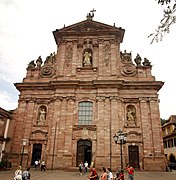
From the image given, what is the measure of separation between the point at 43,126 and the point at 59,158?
162 inches

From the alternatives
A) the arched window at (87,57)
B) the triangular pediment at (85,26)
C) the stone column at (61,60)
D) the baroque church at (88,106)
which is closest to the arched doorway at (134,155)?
the baroque church at (88,106)

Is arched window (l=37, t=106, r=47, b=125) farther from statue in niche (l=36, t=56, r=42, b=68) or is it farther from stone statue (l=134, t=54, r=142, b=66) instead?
stone statue (l=134, t=54, r=142, b=66)

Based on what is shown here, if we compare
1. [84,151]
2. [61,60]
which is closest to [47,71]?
[61,60]

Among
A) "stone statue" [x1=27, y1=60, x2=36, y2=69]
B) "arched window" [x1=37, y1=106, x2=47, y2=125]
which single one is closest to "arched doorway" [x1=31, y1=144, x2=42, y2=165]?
"arched window" [x1=37, y1=106, x2=47, y2=125]

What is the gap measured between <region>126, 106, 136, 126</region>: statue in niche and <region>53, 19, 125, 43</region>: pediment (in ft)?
32.2

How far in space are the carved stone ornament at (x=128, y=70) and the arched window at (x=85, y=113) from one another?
5.59m

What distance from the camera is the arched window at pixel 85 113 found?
76.8 ft

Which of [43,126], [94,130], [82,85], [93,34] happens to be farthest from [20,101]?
[93,34]

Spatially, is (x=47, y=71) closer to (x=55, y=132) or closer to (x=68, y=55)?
(x=68, y=55)

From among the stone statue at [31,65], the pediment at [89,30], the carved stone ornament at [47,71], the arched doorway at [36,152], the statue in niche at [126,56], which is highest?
the pediment at [89,30]

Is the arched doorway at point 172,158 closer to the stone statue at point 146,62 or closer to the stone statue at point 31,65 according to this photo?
the stone statue at point 146,62

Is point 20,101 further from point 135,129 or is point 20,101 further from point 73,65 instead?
point 135,129

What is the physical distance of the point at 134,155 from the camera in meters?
21.7

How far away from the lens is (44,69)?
88.5 ft
